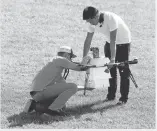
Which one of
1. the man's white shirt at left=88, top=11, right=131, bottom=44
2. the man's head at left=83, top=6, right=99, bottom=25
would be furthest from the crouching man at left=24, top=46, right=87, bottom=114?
Result: the man's white shirt at left=88, top=11, right=131, bottom=44

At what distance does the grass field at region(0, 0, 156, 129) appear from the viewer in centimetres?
702

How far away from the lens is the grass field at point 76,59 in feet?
23.0

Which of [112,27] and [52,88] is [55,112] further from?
[112,27]

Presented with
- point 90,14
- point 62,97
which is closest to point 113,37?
point 90,14

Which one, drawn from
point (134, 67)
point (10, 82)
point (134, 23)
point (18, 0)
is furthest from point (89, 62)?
point (18, 0)

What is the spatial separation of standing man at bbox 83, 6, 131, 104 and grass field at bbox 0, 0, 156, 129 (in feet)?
1.09

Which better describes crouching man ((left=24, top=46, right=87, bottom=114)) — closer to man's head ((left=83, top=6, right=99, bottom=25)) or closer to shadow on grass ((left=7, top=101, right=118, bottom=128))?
shadow on grass ((left=7, top=101, right=118, bottom=128))

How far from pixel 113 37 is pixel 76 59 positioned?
13.9ft

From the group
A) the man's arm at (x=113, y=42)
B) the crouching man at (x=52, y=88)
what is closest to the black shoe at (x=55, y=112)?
the crouching man at (x=52, y=88)

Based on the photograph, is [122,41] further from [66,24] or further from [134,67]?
[66,24]

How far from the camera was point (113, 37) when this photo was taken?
7355 millimetres

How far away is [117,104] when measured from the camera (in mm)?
7828

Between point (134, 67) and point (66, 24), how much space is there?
4397mm

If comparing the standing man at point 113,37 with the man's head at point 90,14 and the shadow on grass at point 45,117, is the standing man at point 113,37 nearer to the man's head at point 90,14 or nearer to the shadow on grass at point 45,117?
the man's head at point 90,14
